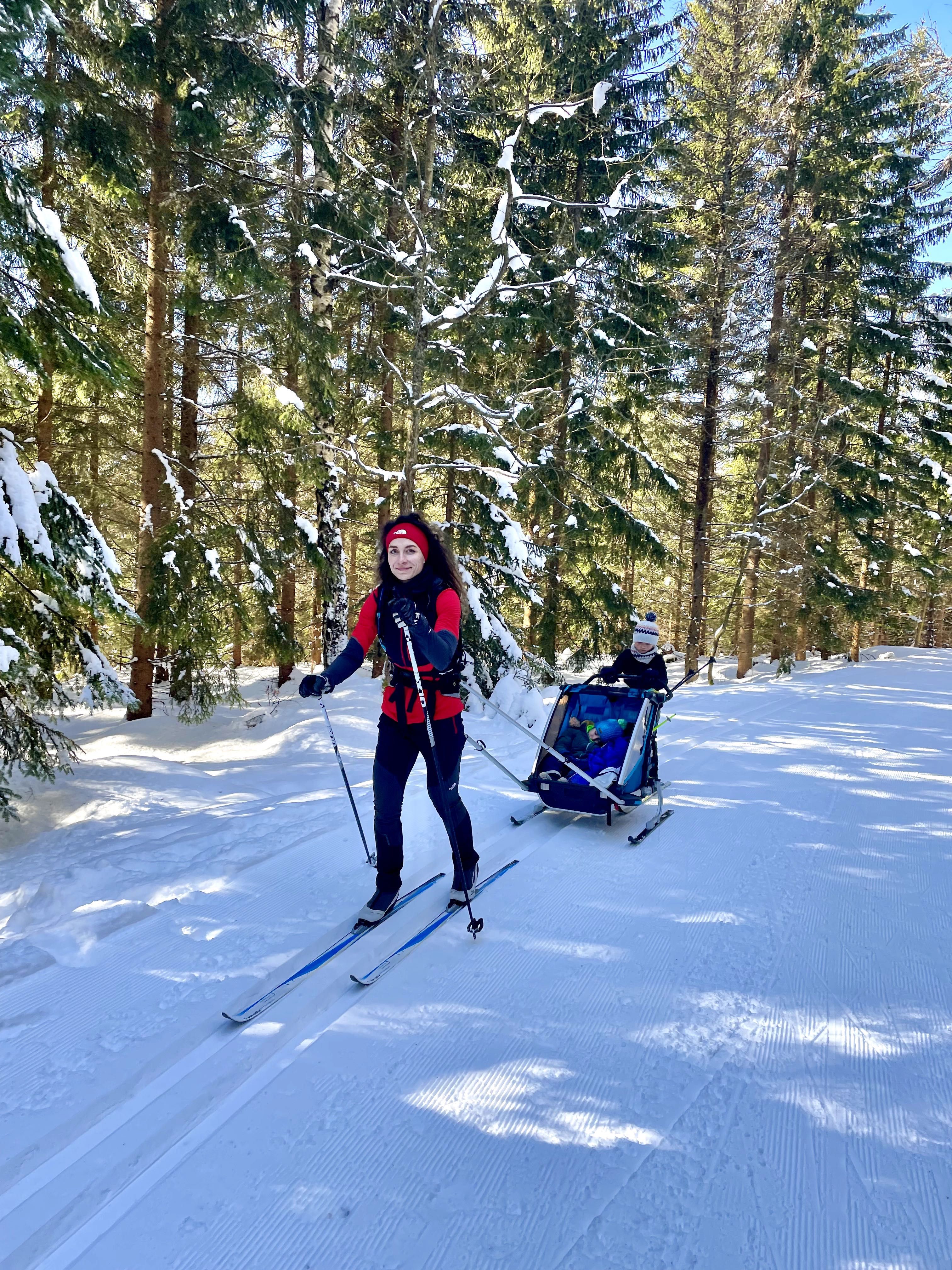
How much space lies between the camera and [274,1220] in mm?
2084

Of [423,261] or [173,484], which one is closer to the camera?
[423,261]

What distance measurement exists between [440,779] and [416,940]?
815mm

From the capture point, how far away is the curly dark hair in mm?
3846

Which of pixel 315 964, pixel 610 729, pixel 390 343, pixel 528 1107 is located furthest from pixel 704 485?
pixel 528 1107

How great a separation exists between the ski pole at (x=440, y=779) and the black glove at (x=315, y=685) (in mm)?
A: 465

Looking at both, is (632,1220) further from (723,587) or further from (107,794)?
(723,587)

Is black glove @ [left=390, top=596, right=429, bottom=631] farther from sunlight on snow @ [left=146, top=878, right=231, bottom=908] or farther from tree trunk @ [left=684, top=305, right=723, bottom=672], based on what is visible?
tree trunk @ [left=684, top=305, right=723, bottom=672]

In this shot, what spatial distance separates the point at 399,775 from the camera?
152 inches

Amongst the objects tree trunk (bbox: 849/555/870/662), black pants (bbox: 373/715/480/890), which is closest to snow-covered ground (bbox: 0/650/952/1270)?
black pants (bbox: 373/715/480/890)

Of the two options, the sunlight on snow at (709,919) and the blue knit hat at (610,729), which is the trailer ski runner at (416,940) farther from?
the blue knit hat at (610,729)

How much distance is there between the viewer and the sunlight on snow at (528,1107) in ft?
7.97

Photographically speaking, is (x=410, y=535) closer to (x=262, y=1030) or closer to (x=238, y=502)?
(x=262, y=1030)

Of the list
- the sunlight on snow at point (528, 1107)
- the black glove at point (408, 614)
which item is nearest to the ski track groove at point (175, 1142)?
the sunlight on snow at point (528, 1107)

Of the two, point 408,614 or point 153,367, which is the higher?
point 153,367
